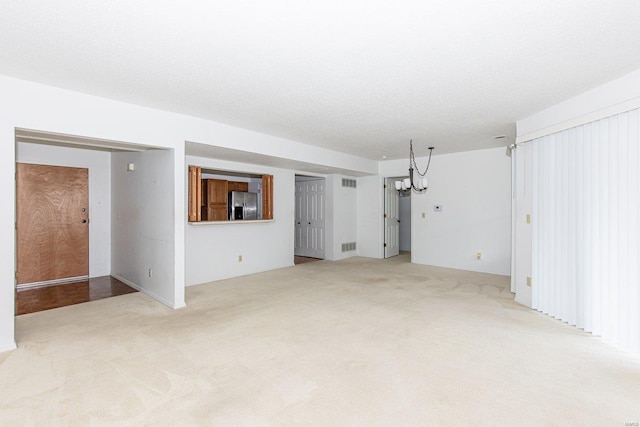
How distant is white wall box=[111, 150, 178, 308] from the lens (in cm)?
409

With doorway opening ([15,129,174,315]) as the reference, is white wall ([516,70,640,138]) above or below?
above

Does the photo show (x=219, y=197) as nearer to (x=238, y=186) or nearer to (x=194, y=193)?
(x=238, y=186)

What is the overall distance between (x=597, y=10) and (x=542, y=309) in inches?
126

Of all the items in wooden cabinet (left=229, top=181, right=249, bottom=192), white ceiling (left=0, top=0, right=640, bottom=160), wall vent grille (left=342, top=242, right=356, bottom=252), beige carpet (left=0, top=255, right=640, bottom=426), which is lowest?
beige carpet (left=0, top=255, right=640, bottom=426)

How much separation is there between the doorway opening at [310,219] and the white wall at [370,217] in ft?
3.59

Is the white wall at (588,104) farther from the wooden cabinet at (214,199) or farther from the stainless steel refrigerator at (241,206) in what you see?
the wooden cabinet at (214,199)

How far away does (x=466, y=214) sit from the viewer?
254 inches

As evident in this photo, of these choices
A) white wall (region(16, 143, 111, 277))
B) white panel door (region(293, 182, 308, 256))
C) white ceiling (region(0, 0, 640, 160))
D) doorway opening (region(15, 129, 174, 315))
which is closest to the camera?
white ceiling (region(0, 0, 640, 160))

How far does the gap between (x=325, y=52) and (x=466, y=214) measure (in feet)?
17.0

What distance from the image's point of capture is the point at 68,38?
216cm

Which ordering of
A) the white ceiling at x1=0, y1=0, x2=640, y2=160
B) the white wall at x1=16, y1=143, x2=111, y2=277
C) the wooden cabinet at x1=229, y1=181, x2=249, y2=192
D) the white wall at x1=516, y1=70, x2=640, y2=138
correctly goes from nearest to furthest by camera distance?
1. the white ceiling at x1=0, y1=0, x2=640, y2=160
2. the white wall at x1=516, y1=70, x2=640, y2=138
3. the white wall at x1=16, y1=143, x2=111, y2=277
4. the wooden cabinet at x1=229, y1=181, x2=249, y2=192

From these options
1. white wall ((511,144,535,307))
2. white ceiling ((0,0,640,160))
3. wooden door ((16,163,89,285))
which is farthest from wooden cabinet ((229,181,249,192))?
white wall ((511,144,535,307))

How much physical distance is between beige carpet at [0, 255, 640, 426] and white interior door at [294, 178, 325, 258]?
3773mm

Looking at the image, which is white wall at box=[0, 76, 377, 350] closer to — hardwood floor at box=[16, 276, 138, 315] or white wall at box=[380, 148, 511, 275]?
hardwood floor at box=[16, 276, 138, 315]
